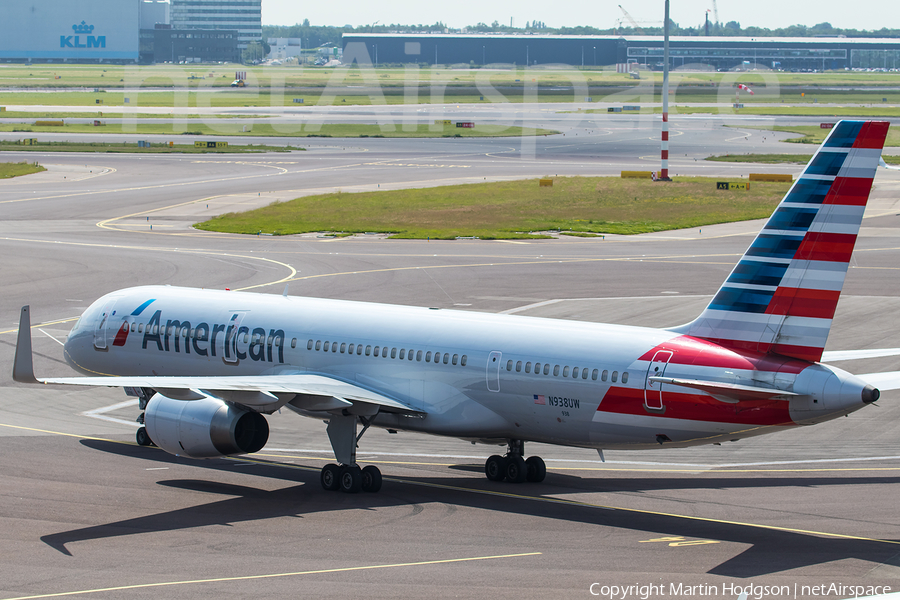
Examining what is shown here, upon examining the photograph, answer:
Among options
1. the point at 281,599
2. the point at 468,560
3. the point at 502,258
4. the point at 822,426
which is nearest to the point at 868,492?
the point at 822,426

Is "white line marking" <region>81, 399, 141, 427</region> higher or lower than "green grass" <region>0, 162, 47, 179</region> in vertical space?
lower

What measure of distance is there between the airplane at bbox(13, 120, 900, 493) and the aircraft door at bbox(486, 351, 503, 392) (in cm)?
4

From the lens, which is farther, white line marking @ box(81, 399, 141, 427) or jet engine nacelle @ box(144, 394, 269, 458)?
white line marking @ box(81, 399, 141, 427)

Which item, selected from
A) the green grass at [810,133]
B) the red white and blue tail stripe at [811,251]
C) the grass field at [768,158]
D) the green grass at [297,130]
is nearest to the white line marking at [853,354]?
the red white and blue tail stripe at [811,251]

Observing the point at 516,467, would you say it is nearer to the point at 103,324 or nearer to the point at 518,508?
the point at 518,508

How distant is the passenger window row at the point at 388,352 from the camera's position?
88.9 feet

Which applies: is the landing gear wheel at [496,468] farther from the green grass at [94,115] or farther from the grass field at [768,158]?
the green grass at [94,115]

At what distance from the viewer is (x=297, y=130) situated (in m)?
161

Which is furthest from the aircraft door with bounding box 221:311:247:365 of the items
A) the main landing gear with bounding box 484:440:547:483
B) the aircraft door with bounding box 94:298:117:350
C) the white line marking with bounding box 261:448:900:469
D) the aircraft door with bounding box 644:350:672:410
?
the aircraft door with bounding box 644:350:672:410

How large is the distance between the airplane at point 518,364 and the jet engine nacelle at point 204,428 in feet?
0.12

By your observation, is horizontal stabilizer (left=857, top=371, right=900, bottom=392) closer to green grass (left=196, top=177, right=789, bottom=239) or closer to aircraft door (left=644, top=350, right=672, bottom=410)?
aircraft door (left=644, top=350, right=672, bottom=410)

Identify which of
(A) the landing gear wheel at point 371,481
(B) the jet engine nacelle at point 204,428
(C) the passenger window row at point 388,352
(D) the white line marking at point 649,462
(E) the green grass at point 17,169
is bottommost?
(D) the white line marking at point 649,462

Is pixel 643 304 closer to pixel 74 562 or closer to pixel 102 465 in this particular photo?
pixel 102 465

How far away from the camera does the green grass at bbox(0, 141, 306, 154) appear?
130m
